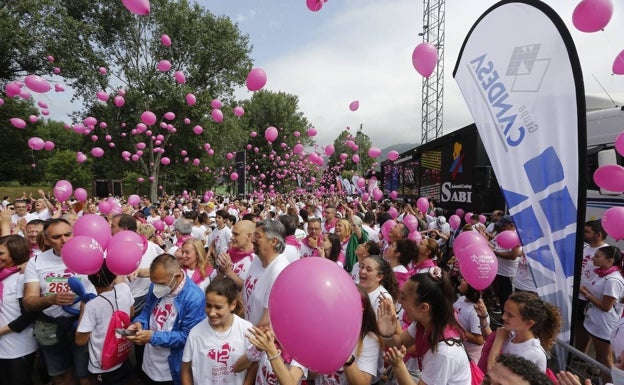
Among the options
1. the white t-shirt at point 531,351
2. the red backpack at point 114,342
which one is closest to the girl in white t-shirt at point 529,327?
the white t-shirt at point 531,351

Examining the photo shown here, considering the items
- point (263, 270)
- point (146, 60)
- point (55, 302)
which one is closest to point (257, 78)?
point (263, 270)

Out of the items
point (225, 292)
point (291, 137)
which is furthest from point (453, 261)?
point (291, 137)

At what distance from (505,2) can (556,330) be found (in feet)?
7.67

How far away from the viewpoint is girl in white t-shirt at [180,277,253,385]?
2.20 metres

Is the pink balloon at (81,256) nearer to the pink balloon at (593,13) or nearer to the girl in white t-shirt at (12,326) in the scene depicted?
the girl in white t-shirt at (12,326)

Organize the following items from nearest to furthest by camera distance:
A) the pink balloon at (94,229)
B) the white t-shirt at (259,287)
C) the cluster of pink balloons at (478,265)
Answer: the white t-shirt at (259,287)
the cluster of pink balloons at (478,265)
the pink balloon at (94,229)

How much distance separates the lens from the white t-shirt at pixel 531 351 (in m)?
2.18

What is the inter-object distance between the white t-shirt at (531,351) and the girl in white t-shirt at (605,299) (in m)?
1.94

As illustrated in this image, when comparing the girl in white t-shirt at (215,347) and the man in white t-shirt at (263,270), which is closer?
the girl in white t-shirt at (215,347)

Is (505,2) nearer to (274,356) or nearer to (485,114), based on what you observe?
(485,114)

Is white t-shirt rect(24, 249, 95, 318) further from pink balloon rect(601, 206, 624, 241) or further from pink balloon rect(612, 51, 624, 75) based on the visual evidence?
pink balloon rect(612, 51, 624, 75)

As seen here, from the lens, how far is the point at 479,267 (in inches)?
116

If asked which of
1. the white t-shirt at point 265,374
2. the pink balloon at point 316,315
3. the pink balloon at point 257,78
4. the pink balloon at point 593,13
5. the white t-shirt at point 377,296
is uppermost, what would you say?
the pink balloon at point 257,78

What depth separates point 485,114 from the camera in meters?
2.72
